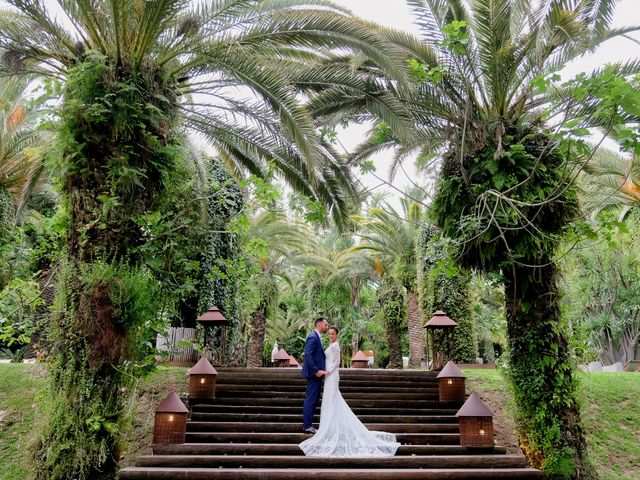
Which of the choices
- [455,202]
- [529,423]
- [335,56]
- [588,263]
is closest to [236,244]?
[335,56]

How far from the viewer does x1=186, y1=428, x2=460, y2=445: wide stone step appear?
27.0 ft

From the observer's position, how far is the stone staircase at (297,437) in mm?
6879

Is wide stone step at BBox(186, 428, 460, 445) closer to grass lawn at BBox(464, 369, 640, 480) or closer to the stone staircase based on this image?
the stone staircase

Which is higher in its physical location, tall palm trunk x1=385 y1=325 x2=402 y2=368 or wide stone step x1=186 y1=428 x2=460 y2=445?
tall palm trunk x1=385 y1=325 x2=402 y2=368

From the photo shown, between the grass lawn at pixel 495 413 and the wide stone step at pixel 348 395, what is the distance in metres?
1.14

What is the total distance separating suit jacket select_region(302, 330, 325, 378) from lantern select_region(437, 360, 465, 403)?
3276 millimetres

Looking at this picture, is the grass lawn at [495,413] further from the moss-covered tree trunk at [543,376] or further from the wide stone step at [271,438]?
the wide stone step at [271,438]

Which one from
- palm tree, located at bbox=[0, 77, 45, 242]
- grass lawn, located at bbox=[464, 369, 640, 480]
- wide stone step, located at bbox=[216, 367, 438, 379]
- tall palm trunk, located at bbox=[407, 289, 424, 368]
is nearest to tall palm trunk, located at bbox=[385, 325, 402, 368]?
tall palm trunk, located at bbox=[407, 289, 424, 368]

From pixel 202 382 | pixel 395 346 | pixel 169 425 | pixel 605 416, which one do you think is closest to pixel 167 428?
pixel 169 425

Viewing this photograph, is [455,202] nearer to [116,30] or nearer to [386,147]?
[386,147]

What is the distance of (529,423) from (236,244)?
1000 centimetres

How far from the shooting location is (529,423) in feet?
27.1

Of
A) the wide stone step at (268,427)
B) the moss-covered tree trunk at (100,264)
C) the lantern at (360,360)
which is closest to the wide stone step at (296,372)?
the wide stone step at (268,427)

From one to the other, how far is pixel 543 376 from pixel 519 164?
3.31 m
